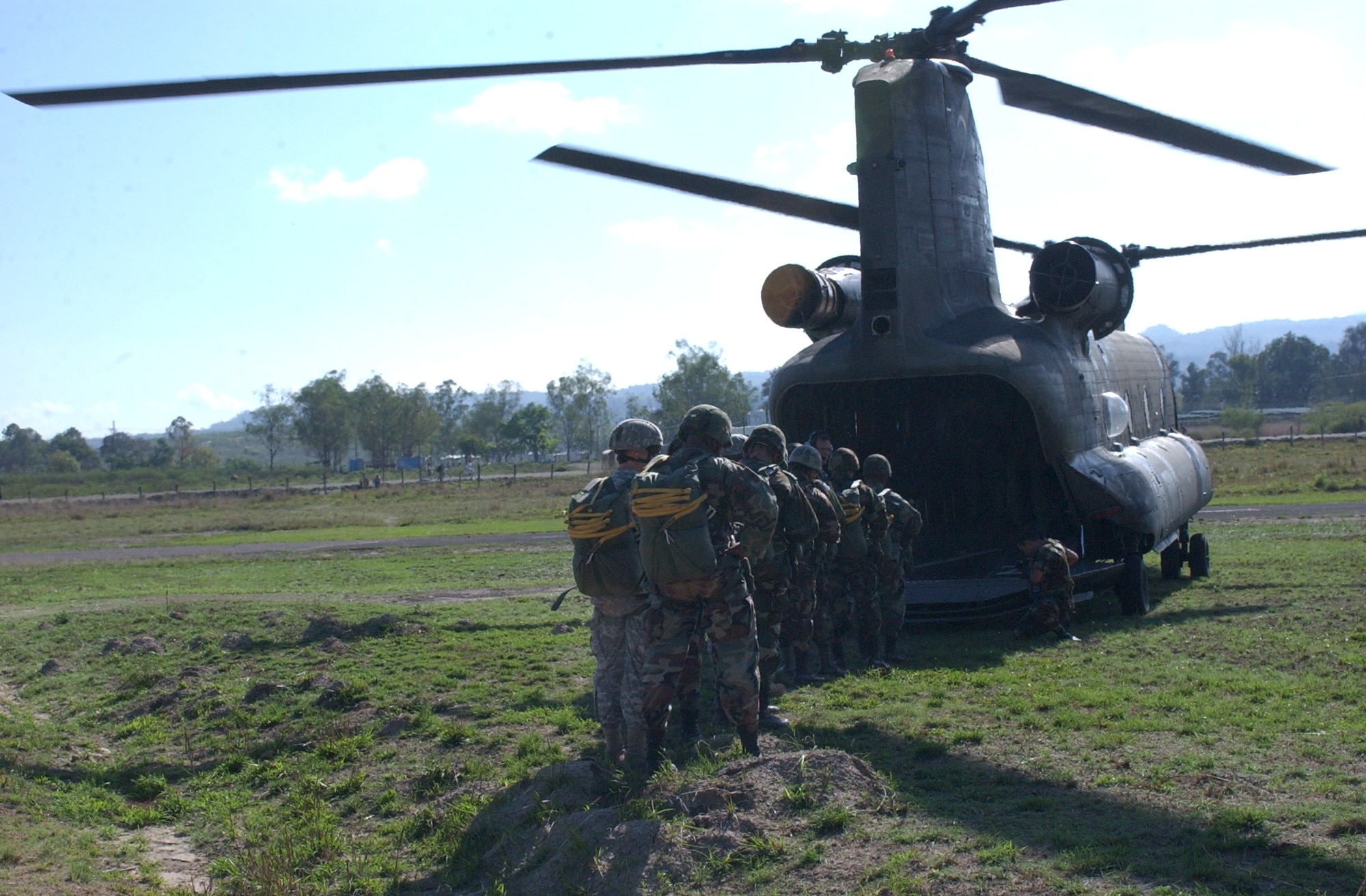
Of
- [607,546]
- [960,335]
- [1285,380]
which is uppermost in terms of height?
[1285,380]

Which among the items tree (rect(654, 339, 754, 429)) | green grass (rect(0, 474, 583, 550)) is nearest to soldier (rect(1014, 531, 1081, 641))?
green grass (rect(0, 474, 583, 550))

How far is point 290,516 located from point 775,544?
122 feet

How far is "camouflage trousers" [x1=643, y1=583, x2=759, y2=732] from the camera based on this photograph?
6.26m

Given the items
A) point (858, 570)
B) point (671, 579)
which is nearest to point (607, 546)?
point (671, 579)

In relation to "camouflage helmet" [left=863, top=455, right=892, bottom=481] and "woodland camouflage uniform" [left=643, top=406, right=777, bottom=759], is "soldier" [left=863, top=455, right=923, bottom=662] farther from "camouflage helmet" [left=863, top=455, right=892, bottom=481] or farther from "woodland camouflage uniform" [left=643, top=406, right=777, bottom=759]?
"woodland camouflage uniform" [left=643, top=406, right=777, bottom=759]

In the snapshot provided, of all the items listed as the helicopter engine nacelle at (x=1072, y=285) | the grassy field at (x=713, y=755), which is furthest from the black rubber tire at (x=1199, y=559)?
the helicopter engine nacelle at (x=1072, y=285)

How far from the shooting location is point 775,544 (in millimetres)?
7820

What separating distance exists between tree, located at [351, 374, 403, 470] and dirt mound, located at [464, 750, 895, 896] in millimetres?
100347

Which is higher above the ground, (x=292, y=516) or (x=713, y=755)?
(x=292, y=516)

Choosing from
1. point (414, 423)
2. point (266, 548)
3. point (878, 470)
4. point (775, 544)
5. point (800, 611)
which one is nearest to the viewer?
point (775, 544)

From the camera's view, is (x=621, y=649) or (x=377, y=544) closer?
(x=621, y=649)

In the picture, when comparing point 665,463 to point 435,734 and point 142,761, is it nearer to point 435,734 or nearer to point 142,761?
point 435,734

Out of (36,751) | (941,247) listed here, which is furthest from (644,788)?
(941,247)

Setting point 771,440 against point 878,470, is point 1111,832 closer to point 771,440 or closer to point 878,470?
point 771,440
